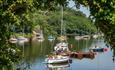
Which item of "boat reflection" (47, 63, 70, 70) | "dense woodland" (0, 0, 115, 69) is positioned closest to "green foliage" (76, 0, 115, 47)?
"dense woodland" (0, 0, 115, 69)

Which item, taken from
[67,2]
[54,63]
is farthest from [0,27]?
[54,63]

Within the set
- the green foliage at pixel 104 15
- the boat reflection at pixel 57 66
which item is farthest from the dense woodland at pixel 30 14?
the boat reflection at pixel 57 66

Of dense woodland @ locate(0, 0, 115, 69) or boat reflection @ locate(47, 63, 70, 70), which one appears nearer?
dense woodland @ locate(0, 0, 115, 69)

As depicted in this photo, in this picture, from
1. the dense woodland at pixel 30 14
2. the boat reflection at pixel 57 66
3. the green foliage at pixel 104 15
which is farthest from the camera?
the boat reflection at pixel 57 66

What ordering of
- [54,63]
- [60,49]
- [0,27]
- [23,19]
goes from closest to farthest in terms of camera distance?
1. [0,27]
2. [23,19]
3. [54,63]
4. [60,49]

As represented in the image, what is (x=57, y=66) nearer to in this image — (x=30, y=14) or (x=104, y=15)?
(x=30, y=14)

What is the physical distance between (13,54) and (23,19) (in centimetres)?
82

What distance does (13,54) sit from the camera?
336 inches

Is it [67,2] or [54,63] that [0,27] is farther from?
[54,63]

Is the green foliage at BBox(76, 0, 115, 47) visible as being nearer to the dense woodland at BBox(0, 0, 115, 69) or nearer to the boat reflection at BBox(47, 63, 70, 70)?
the dense woodland at BBox(0, 0, 115, 69)

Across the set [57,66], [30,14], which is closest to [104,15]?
[30,14]

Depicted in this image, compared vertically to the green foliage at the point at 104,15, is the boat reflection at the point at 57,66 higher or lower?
lower

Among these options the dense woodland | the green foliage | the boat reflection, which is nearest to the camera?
the green foliage

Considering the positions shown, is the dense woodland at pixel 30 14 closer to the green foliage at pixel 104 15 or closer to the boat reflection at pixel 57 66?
the green foliage at pixel 104 15
